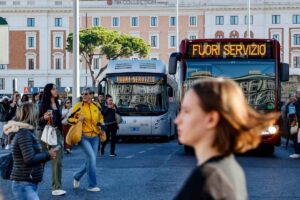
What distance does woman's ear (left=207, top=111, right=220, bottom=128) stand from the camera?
267 cm

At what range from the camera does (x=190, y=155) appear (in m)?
18.3

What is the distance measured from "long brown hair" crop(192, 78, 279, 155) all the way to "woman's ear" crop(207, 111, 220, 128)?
12mm

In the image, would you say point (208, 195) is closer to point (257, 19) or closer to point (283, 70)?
point (283, 70)

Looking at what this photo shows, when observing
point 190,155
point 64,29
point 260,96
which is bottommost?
point 190,155

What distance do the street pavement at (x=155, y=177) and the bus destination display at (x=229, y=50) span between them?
2.48 m

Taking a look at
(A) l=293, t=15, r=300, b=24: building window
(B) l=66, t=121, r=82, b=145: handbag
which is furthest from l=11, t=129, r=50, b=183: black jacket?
(A) l=293, t=15, r=300, b=24: building window

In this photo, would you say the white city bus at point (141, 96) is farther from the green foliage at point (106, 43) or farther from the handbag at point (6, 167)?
the green foliage at point (106, 43)

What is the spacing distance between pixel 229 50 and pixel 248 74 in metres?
Result: 0.83

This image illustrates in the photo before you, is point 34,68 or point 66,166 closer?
point 66,166

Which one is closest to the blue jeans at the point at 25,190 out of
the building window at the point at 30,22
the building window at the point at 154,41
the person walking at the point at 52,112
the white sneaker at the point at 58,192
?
the person walking at the point at 52,112

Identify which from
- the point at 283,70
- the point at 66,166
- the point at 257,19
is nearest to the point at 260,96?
the point at 283,70

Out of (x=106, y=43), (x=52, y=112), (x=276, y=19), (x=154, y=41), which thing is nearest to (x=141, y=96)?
(x=52, y=112)

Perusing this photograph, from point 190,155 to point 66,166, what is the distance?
400 centimetres

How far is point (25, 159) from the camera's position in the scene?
6258 millimetres
